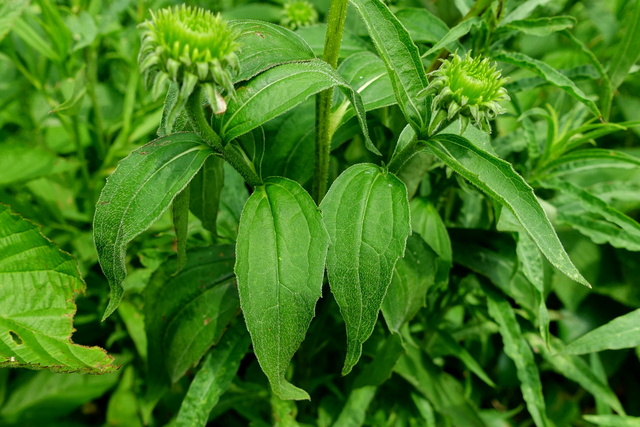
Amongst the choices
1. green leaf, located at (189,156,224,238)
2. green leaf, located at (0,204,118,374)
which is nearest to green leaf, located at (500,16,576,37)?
green leaf, located at (189,156,224,238)

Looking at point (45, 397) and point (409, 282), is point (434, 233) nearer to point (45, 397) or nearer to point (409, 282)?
point (409, 282)

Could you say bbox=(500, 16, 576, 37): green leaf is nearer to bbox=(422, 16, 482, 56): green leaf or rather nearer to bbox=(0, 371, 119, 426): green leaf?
bbox=(422, 16, 482, 56): green leaf

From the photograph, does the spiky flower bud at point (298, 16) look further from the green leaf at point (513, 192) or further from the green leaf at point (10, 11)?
the green leaf at point (513, 192)

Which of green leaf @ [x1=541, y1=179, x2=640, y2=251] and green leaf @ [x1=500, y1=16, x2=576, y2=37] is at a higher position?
green leaf @ [x1=500, y1=16, x2=576, y2=37]

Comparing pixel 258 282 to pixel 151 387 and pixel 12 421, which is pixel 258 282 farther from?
pixel 12 421

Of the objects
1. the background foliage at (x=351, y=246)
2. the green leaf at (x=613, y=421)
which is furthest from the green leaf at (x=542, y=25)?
the green leaf at (x=613, y=421)

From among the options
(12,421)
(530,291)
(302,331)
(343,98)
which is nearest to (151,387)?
(12,421)
